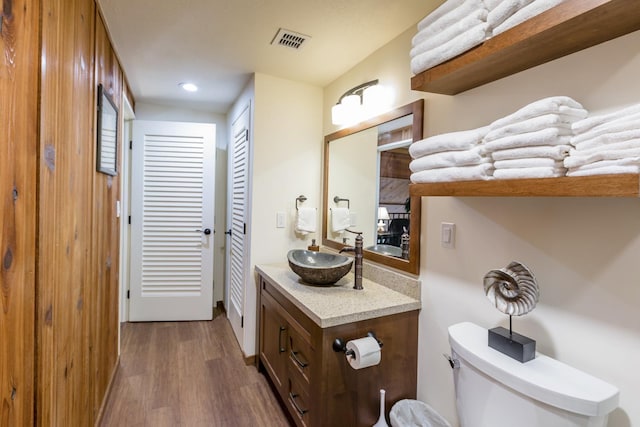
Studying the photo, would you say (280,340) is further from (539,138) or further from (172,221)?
(172,221)

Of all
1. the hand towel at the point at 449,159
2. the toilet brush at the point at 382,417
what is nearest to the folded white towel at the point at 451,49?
the hand towel at the point at 449,159

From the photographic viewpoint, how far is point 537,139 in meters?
0.89

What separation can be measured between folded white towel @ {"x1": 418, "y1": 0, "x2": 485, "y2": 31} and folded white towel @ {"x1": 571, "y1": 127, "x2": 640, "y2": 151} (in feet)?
1.86

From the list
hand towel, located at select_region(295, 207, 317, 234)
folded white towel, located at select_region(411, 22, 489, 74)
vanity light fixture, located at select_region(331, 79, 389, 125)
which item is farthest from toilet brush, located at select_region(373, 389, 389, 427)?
vanity light fixture, located at select_region(331, 79, 389, 125)

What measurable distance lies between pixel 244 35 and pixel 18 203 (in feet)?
4.74

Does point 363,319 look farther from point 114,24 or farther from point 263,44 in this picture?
point 114,24

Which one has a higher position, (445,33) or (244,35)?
(244,35)

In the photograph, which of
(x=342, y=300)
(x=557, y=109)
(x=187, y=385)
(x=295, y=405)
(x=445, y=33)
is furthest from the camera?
(x=187, y=385)

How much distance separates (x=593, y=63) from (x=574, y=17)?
0.81 ft

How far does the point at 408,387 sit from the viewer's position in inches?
62.6

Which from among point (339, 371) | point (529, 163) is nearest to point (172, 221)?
point (339, 371)

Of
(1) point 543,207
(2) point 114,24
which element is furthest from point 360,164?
(2) point 114,24

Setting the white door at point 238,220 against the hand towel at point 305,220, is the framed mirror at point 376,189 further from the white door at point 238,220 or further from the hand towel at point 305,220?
the white door at point 238,220

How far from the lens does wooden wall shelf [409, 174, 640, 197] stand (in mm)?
736
